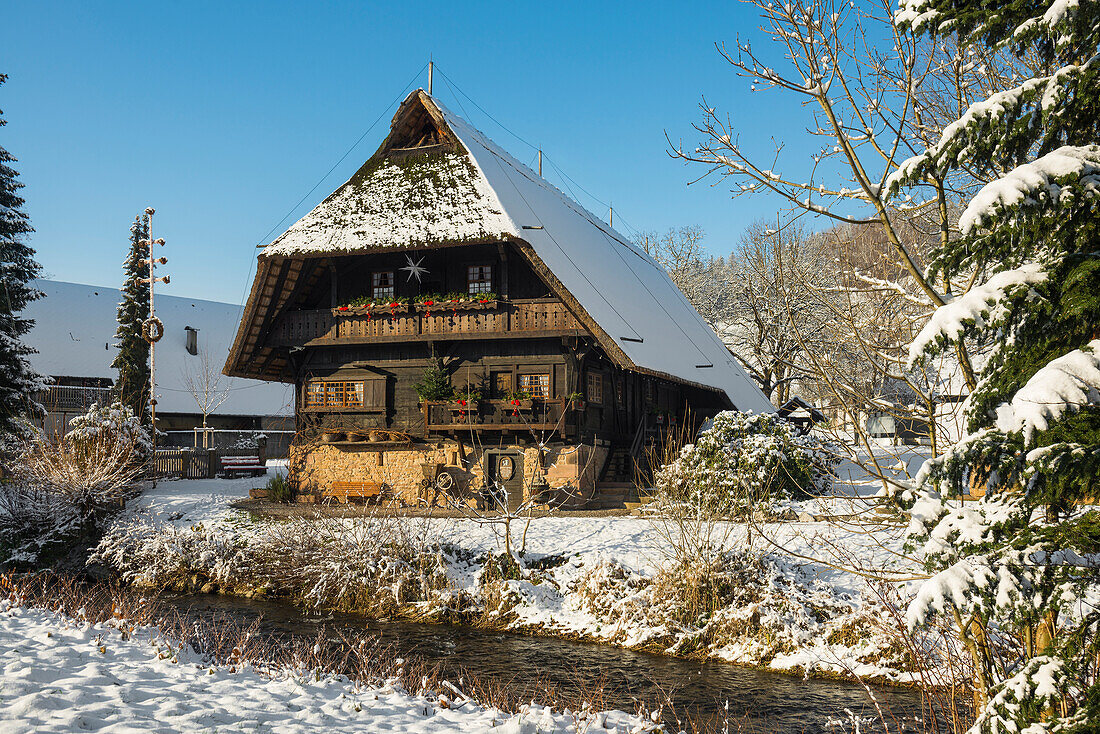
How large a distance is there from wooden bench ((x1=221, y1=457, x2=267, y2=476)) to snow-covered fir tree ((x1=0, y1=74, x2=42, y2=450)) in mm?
6376

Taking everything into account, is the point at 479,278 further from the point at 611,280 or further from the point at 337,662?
the point at 337,662

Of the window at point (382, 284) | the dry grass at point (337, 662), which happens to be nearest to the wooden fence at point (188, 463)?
the window at point (382, 284)

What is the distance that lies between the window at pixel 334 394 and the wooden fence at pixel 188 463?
8034 millimetres

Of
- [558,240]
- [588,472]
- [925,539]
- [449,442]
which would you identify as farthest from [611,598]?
[558,240]

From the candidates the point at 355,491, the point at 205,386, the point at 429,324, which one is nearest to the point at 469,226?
the point at 429,324

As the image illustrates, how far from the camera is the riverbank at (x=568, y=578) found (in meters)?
13.2

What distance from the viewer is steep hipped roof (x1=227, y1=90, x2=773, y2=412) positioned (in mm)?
20938

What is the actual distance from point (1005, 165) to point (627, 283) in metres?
22.4

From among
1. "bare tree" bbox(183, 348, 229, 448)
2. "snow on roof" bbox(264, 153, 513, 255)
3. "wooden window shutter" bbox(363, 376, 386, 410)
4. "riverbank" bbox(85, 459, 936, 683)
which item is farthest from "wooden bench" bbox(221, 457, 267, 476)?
"bare tree" bbox(183, 348, 229, 448)

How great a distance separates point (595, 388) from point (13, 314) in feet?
67.4

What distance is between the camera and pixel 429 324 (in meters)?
22.5

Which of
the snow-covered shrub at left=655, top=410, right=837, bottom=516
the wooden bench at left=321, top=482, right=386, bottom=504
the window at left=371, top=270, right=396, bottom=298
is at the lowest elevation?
the wooden bench at left=321, top=482, right=386, bottom=504

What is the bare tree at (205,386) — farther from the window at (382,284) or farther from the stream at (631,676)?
the stream at (631,676)

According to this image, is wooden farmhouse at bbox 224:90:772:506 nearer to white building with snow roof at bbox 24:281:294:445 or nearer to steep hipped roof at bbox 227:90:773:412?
steep hipped roof at bbox 227:90:773:412
